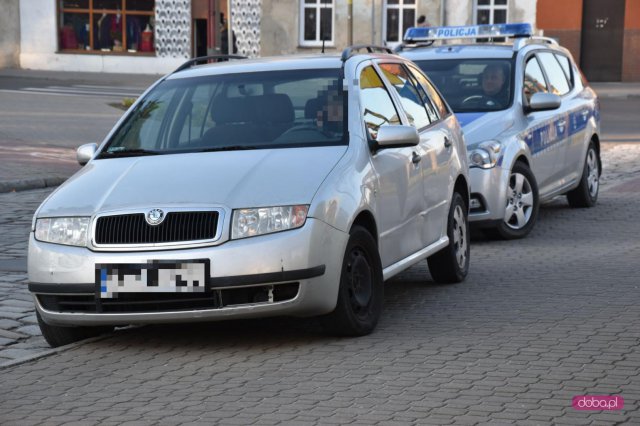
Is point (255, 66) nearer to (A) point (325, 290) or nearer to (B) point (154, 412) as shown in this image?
(A) point (325, 290)

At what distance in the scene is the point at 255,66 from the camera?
332 inches

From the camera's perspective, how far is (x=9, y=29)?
42906 millimetres

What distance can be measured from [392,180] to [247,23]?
34.0 metres

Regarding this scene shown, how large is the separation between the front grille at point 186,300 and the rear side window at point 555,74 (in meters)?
6.86

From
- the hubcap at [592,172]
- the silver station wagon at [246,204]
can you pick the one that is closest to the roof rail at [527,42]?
the hubcap at [592,172]

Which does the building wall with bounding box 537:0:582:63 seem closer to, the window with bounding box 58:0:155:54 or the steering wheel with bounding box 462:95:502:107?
the window with bounding box 58:0:155:54

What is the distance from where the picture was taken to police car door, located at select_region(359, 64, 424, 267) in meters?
7.80

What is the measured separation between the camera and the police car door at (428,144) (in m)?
8.62

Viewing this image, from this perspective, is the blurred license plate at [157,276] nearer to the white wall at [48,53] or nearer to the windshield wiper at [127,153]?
the windshield wiper at [127,153]

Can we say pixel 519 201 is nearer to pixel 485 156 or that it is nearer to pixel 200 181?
pixel 485 156

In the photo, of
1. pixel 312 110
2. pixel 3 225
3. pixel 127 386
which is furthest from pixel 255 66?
pixel 3 225

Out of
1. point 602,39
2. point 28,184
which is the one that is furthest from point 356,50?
point 602,39

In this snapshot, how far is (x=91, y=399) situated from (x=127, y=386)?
0.91 ft

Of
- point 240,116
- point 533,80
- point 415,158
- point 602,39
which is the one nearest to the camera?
point 240,116
